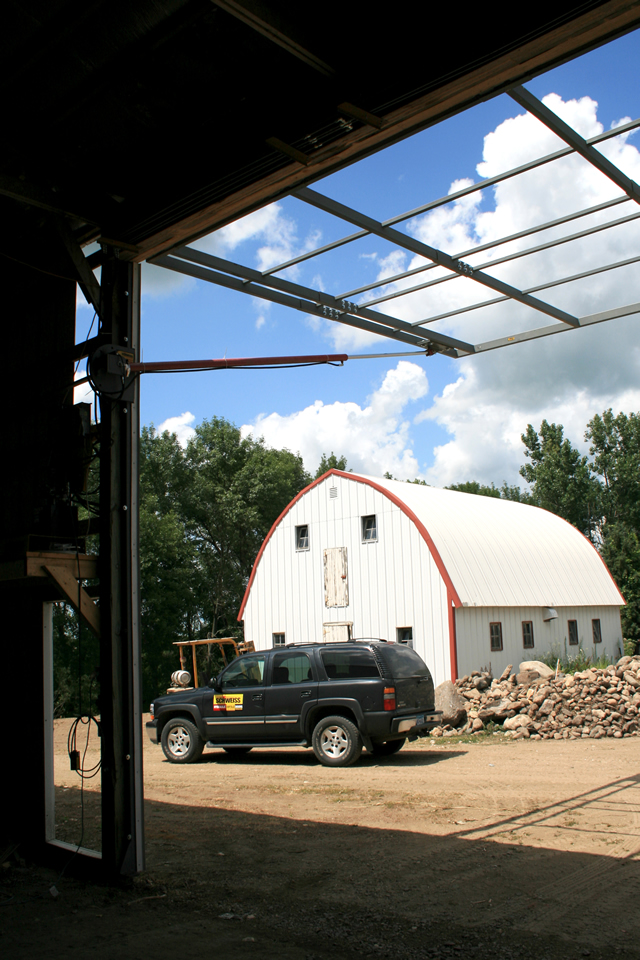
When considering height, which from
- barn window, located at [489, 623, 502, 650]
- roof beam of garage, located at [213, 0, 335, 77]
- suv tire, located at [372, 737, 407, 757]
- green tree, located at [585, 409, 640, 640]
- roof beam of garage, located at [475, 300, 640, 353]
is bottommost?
suv tire, located at [372, 737, 407, 757]

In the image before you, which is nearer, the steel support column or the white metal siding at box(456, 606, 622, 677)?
the steel support column

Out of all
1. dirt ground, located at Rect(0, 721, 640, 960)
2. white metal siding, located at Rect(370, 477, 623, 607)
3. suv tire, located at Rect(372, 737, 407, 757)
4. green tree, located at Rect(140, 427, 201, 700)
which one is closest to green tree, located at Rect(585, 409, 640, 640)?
white metal siding, located at Rect(370, 477, 623, 607)

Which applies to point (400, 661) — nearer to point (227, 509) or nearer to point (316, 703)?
point (316, 703)

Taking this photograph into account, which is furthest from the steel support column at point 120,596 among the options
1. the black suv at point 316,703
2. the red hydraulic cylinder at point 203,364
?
the black suv at point 316,703

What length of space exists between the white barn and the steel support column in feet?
50.5

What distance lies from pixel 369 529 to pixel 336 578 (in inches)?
78.0

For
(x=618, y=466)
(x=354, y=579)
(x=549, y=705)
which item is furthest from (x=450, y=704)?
(x=618, y=466)

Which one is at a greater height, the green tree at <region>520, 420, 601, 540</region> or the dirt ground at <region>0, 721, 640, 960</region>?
the green tree at <region>520, 420, 601, 540</region>

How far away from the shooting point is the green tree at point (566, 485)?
5650 cm

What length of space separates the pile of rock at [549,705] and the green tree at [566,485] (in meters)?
37.7

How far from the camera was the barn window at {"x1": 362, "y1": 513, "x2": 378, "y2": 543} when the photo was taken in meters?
24.4

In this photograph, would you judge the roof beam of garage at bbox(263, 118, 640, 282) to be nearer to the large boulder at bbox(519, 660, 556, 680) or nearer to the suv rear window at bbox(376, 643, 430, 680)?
the suv rear window at bbox(376, 643, 430, 680)

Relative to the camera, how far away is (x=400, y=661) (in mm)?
13648

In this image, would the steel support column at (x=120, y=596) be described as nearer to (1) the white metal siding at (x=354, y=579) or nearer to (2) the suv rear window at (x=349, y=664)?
(2) the suv rear window at (x=349, y=664)
